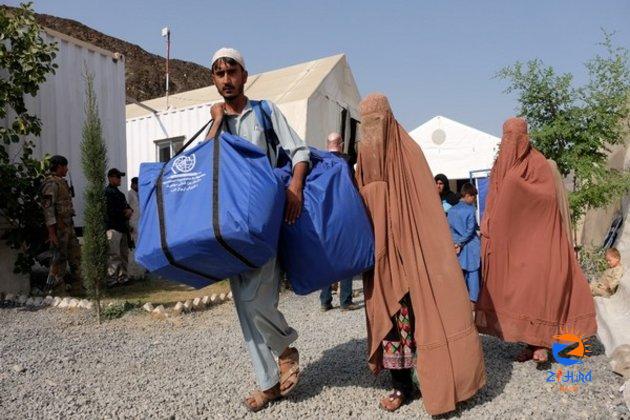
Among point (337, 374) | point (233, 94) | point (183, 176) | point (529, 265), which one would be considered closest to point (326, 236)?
point (183, 176)

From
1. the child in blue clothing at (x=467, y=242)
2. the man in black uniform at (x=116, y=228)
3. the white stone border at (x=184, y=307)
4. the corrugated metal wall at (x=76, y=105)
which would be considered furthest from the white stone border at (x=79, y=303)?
the child in blue clothing at (x=467, y=242)

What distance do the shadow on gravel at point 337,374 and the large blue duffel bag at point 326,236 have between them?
778mm

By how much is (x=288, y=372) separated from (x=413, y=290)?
790 millimetres

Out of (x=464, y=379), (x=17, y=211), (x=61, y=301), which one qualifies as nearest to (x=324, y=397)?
(x=464, y=379)

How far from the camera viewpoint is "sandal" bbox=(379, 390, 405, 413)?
9.02 feet

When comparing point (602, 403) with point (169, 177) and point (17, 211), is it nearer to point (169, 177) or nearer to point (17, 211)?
point (169, 177)

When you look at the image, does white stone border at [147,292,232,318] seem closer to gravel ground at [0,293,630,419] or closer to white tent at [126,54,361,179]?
gravel ground at [0,293,630,419]

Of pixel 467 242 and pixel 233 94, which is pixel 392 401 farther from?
pixel 467 242

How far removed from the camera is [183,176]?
2.44 m

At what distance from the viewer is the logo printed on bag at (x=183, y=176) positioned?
7.86 ft

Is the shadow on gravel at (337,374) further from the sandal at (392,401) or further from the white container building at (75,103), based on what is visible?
the white container building at (75,103)

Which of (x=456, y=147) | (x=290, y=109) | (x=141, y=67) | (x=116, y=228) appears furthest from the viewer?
(x=141, y=67)

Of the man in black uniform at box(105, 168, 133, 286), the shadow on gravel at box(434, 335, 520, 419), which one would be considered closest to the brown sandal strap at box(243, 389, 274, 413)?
the shadow on gravel at box(434, 335, 520, 419)
